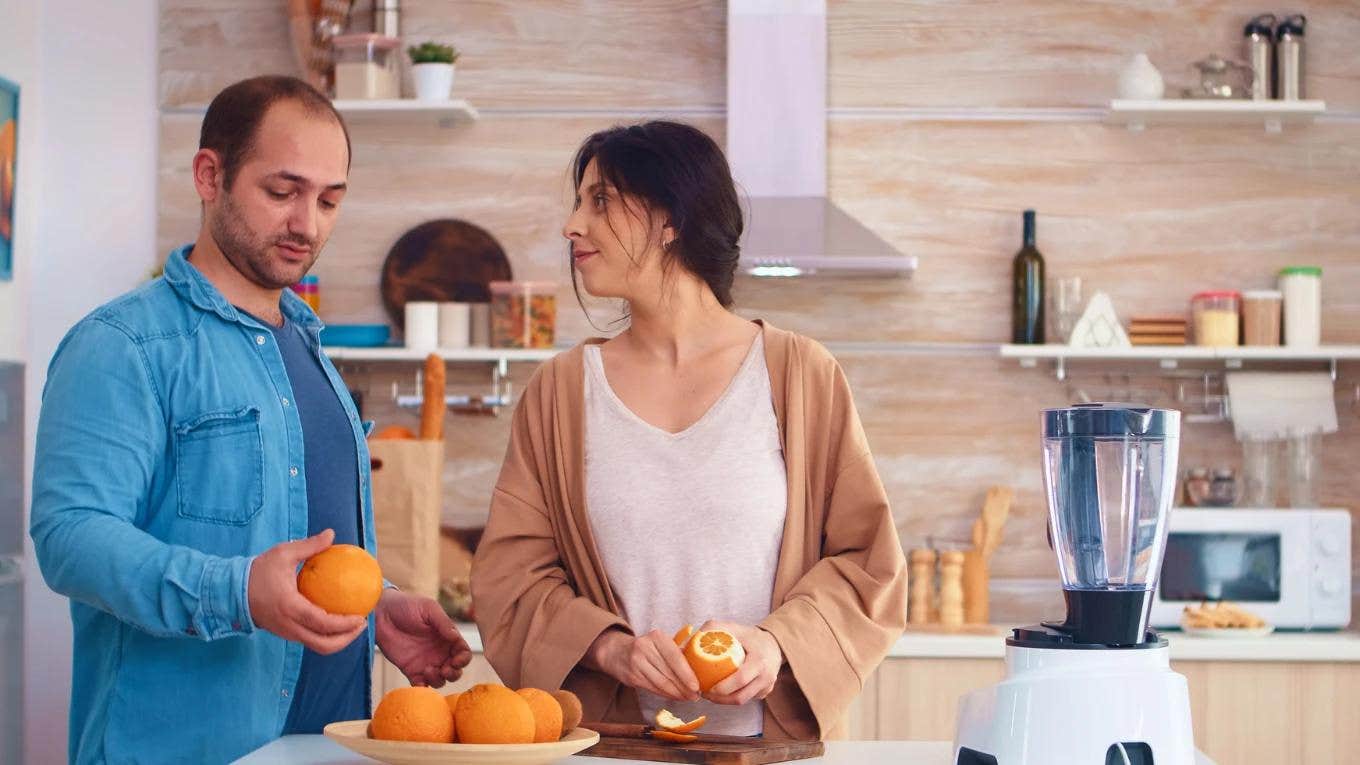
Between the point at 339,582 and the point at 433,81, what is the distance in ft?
7.93

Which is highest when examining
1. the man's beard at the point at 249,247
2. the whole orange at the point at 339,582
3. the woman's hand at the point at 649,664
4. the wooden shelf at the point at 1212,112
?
the wooden shelf at the point at 1212,112

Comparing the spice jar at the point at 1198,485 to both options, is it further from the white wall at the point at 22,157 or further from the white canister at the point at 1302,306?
the white wall at the point at 22,157

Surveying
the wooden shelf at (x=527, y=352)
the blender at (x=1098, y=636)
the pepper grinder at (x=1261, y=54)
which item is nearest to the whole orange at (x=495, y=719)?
the blender at (x=1098, y=636)

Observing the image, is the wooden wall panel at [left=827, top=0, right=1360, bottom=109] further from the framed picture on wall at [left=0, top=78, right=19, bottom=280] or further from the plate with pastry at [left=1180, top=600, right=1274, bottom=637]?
the framed picture on wall at [left=0, top=78, right=19, bottom=280]

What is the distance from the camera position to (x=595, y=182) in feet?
6.02

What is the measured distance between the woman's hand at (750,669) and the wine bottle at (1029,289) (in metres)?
2.20

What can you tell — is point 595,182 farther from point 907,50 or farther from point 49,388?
point 907,50

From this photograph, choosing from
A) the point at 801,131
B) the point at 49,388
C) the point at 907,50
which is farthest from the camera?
the point at 907,50

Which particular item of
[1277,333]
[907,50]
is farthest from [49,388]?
[1277,333]

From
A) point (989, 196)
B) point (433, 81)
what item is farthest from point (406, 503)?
point (989, 196)

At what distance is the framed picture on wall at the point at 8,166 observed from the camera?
3312 millimetres

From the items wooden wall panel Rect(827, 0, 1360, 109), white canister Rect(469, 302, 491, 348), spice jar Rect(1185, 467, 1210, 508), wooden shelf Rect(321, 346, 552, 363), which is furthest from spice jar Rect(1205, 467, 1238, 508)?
white canister Rect(469, 302, 491, 348)

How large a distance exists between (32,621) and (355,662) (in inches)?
75.7

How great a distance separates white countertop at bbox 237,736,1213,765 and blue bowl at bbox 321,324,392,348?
6.89 feet
